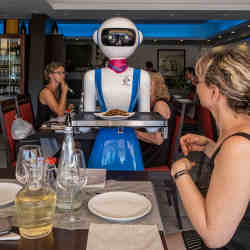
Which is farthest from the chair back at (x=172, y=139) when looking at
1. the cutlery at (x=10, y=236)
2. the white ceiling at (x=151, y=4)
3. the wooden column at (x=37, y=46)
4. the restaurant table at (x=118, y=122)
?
the wooden column at (x=37, y=46)

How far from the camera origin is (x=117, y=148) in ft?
5.37

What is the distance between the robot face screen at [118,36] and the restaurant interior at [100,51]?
42 cm

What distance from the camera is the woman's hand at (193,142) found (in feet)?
4.29

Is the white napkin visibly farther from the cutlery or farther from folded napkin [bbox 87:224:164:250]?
folded napkin [bbox 87:224:164:250]

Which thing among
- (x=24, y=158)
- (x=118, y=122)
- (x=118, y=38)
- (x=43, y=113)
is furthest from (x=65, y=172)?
(x=43, y=113)

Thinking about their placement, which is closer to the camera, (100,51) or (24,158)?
(24,158)

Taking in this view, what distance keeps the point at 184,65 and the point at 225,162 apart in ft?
31.1

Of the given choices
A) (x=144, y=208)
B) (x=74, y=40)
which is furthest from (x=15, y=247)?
(x=74, y=40)

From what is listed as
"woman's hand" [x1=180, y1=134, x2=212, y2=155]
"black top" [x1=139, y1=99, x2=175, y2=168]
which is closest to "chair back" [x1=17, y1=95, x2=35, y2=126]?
"black top" [x1=139, y1=99, x2=175, y2=168]

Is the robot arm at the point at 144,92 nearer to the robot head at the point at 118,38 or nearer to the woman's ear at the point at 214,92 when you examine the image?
the robot head at the point at 118,38

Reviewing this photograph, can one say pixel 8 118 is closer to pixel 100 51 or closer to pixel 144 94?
pixel 144 94

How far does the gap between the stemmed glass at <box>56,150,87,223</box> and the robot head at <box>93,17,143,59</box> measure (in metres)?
0.88

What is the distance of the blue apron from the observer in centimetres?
164

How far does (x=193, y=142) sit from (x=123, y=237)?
24.2 inches
